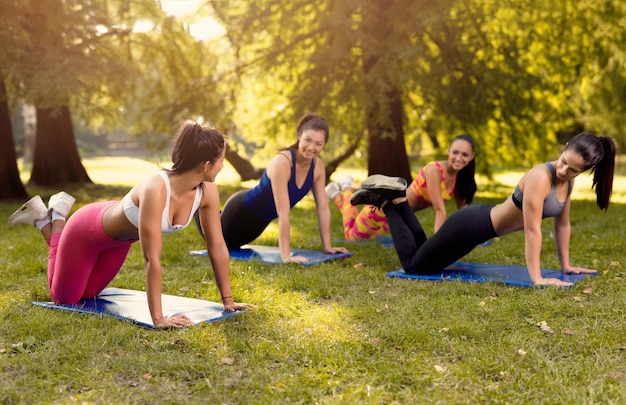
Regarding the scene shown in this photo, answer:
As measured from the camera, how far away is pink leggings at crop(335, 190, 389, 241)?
7711 mm

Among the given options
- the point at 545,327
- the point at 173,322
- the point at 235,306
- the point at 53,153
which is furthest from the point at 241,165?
the point at 545,327

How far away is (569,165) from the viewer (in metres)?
4.96

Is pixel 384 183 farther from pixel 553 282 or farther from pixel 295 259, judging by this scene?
pixel 553 282

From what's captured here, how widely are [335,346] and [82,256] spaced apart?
6.17 ft

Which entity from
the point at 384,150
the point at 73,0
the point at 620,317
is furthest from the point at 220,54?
the point at 620,317

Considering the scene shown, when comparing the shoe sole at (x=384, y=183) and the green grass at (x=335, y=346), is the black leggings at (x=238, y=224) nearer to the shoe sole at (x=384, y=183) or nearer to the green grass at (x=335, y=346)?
the green grass at (x=335, y=346)

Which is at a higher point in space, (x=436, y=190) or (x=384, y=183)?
(x=384, y=183)

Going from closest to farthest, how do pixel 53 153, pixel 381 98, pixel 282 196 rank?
1. pixel 282 196
2. pixel 381 98
3. pixel 53 153

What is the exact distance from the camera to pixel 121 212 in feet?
13.6

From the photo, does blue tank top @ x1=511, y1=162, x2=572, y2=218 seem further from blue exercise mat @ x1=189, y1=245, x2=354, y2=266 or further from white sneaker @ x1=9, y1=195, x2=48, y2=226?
white sneaker @ x1=9, y1=195, x2=48, y2=226

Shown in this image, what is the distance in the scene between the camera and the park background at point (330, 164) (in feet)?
11.1

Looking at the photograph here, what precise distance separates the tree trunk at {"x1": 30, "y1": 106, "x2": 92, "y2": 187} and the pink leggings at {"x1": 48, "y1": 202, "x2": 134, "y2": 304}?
11293mm

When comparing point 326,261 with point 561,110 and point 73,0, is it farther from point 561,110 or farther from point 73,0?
point 561,110

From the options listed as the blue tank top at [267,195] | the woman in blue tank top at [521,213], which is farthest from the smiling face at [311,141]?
the woman in blue tank top at [521,213]
